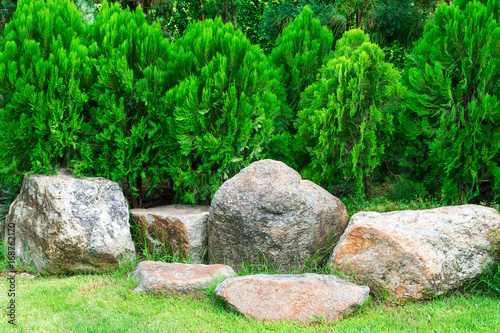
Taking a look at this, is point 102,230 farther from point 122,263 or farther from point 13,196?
point 13,196

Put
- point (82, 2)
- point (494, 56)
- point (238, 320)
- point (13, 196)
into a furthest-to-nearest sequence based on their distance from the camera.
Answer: point (82, 2)
point (13, 196)
point (494, 56)
point (238, 320)

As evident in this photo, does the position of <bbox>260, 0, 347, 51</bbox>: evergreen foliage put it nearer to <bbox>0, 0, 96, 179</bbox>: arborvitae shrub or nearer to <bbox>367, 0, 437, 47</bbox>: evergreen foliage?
<bbox>367, 0, 437, 47</bbox>: evergreen foliage

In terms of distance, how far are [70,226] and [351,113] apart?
4.12m

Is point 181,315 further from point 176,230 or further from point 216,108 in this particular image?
point 216,108

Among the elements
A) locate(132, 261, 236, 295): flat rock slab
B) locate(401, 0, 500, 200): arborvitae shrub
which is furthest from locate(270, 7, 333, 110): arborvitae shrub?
locate(132, 261, 236, 295): flat rock slab

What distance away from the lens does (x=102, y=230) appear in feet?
17.4

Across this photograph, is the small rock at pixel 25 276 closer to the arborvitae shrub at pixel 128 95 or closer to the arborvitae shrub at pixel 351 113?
the arborvitae shrub at pixel 128 95

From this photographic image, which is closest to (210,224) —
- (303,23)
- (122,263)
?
(122,263)

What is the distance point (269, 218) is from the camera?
499cm

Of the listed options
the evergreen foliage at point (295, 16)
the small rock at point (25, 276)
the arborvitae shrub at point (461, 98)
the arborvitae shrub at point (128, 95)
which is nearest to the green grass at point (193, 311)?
the small rock at point (25, 276)

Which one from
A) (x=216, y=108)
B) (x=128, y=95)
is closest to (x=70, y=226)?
(x=128, y=95)

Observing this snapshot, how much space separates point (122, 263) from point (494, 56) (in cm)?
578

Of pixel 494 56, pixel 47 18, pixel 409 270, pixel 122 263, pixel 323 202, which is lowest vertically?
pixel 122 263

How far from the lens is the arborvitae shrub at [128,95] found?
224 inches
